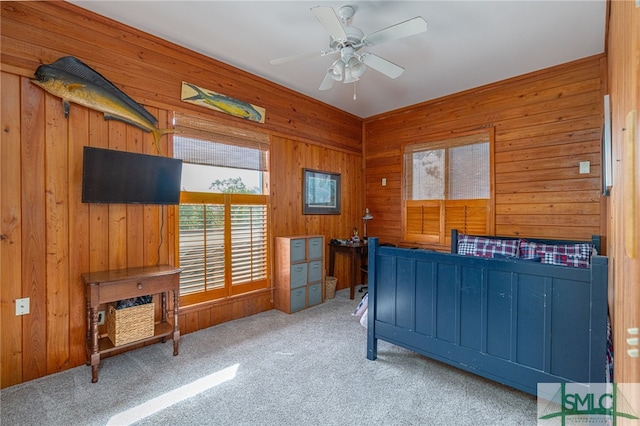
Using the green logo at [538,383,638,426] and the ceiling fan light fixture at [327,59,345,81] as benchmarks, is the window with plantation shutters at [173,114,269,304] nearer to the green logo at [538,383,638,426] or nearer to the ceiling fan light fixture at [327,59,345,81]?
the ceiling fan light fixture at [327,59,345,81]

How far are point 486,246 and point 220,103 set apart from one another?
3.27 m

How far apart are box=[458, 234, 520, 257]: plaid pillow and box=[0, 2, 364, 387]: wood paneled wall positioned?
2.92 m

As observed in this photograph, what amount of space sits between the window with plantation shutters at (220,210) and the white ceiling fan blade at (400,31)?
1825mm

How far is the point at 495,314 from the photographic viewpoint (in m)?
1.92

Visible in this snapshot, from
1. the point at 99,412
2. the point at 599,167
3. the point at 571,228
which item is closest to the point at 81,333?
the point at 99,412

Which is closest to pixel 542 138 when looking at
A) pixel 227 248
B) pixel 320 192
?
pixel 320 192

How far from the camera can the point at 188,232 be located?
3023 millimetres

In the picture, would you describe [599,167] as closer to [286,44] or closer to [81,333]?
[286,44]

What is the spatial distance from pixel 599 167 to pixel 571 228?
2.19 ft

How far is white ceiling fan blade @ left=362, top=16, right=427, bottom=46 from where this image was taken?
1923mm

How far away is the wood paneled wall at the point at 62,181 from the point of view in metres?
2.13

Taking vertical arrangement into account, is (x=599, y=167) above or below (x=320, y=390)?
above

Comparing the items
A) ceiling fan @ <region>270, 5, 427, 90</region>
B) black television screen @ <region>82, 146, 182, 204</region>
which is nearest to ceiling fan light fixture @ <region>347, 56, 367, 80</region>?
ceiling fan @ <region>270, 5, 427, 90</region>

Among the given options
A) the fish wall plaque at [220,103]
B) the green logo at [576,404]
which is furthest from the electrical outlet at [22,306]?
the green logo at [576,404]
